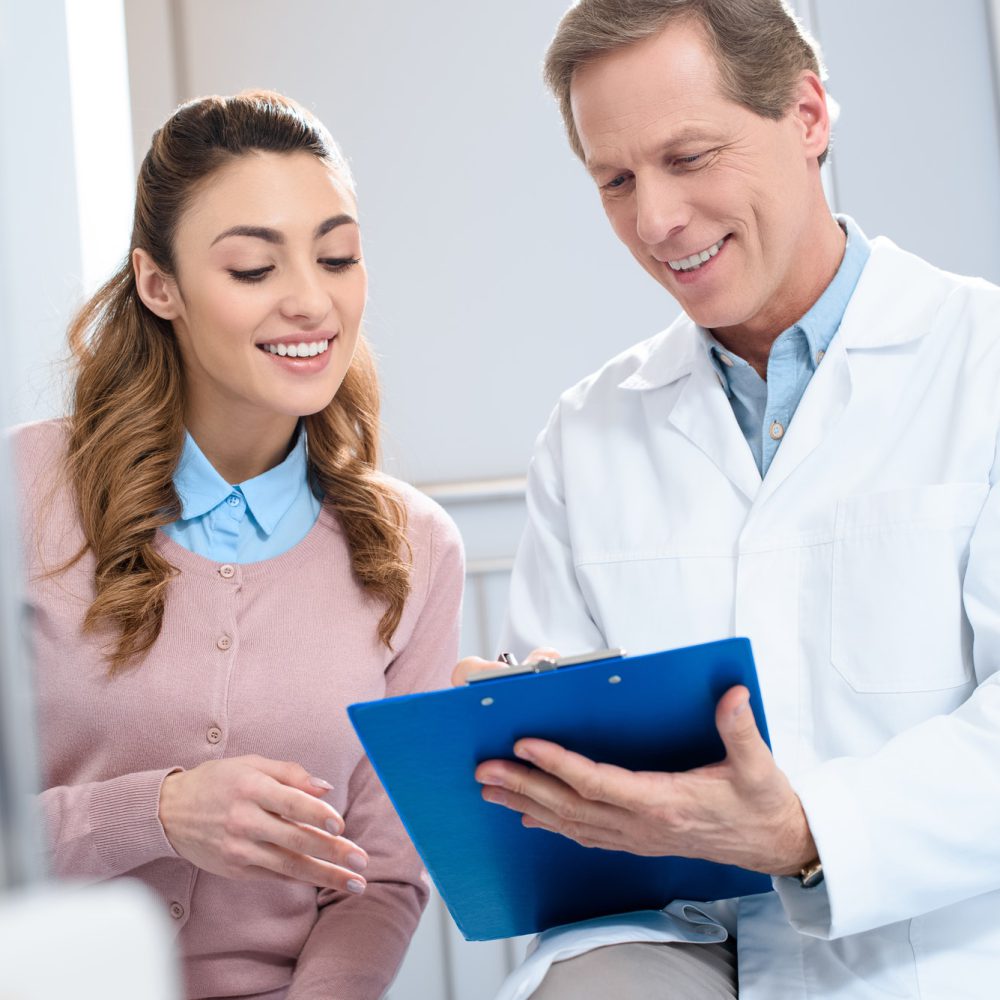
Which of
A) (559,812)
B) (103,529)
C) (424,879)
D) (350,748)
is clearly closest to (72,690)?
(103,529)

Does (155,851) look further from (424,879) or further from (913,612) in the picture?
(913,612)

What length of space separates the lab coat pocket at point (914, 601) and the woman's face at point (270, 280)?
62cm

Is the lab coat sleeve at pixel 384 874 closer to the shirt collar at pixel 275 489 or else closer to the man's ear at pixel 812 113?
the shirt collar at pixel 275 489

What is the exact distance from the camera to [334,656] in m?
1.35

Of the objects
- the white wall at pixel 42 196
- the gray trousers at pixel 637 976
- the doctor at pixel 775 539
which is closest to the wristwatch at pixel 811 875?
the doctor at pixel 775 539

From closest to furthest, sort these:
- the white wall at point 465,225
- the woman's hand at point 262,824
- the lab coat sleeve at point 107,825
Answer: the woman's hand at point 262,824
the lab coat sleeve at point 107,825
the white wall at point 465,225

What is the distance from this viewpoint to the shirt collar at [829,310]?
1247mm

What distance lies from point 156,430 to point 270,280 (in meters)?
0.22

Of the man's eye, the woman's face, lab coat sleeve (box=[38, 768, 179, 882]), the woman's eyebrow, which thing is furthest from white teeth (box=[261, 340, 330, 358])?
lab coat sleeve (box=[38, 768, 179, 882])

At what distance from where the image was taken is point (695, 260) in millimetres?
1242

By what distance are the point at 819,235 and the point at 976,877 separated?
0.64 metres

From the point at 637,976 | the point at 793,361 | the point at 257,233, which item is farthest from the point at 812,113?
the point at 637,976

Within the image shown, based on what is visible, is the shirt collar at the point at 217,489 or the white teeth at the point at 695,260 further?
the shirt collar at the point at 217,489

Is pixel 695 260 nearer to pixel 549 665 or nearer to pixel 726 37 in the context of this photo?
pixel 726 37
